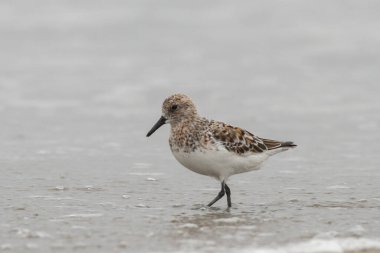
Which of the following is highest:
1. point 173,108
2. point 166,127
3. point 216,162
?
point 166,127

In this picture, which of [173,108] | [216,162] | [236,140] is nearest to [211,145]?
[216,162]

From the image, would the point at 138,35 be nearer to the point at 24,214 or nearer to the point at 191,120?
the point at 191,120

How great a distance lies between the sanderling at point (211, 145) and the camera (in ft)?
30.1

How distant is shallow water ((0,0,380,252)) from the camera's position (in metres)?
7.90

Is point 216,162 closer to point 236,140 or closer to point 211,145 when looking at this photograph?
point 211,145

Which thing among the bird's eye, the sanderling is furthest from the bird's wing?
the bird's eye

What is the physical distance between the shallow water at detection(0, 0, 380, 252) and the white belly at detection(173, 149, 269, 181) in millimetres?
393

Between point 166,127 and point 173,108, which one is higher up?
point 166,127

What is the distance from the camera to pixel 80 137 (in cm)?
1374

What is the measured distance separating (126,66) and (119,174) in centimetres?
768

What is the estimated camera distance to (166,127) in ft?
49.8

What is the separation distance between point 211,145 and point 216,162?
0.19 meters

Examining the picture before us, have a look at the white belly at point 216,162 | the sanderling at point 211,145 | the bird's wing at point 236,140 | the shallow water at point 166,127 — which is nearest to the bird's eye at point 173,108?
Result: the sanderling at point 211,145

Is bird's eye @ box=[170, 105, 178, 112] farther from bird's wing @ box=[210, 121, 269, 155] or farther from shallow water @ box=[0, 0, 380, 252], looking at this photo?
shallow water @ box=[0, 0, 380, 252]
